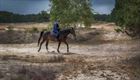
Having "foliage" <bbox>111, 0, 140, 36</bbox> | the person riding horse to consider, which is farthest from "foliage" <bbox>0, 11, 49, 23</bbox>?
"foliage" <bbox>111, 0, 140, 36</bbox>

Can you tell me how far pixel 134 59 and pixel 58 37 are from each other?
25.1 feet

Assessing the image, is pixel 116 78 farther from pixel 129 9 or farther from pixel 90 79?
pixel 129 9

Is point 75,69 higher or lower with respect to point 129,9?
lower

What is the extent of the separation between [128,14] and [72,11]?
88.6 feet

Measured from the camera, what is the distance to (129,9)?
31.6 m

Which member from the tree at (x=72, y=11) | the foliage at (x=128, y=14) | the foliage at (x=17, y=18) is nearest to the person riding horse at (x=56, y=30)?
the foliage at (x=128, y=14)

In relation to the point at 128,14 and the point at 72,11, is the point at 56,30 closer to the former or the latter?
the point at 128,14

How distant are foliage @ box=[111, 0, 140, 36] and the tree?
2416 centimetres

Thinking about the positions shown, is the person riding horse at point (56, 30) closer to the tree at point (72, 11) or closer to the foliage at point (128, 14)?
the foliage at point (128, 14)

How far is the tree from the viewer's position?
192ft

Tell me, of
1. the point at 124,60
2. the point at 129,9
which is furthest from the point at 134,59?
the point at 129,9

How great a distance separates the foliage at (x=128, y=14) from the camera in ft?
102

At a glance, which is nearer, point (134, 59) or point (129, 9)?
point (129, 9)

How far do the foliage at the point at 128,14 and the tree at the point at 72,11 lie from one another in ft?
79.3
